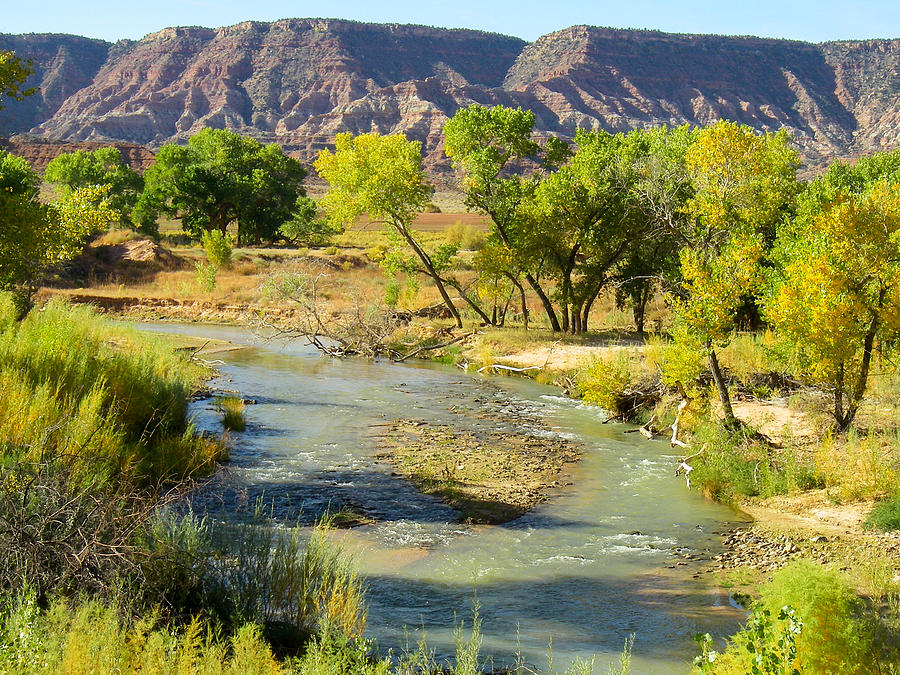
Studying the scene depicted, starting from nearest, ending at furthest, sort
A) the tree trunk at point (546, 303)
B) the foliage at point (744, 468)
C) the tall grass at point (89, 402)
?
the tall grass at point (89, 402) → the foliage at point (744, 468) → the tree trunk at point (546, 303)

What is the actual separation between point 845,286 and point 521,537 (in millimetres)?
7045

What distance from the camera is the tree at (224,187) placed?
58.4 meters

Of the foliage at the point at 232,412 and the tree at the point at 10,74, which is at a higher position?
the tree at the point at 10,74

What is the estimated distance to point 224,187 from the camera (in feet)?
192

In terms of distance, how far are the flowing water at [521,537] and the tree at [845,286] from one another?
332 centimetres

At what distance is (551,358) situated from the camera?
25781mm

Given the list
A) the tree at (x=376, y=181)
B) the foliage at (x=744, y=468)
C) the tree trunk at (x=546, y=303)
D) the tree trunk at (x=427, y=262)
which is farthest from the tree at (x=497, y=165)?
the foliage at (x=744, y=468)

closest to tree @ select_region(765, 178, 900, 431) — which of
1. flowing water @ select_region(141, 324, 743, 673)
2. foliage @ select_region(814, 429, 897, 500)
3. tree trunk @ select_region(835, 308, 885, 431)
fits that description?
tree trunk @ select_region(835, 308, 885, 431)

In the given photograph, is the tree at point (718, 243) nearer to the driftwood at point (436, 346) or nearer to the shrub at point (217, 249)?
the driftwood at point (436, 346)

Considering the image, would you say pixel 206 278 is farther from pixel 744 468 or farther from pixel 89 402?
pixel 744 468

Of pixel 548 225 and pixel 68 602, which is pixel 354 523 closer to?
pixel 68 602

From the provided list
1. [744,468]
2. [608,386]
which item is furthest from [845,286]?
[608,386]

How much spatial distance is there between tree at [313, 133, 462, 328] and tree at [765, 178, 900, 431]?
56.4 feet

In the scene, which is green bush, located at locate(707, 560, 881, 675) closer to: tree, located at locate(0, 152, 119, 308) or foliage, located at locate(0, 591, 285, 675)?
foliage, located at locate(0, 591, 285, 675)
